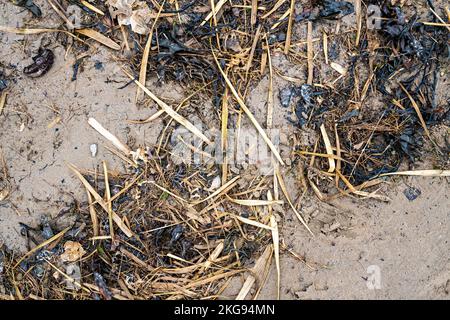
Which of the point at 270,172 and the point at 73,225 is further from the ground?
the point at 270,172

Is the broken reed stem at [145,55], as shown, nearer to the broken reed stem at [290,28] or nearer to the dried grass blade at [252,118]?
the dried grass blade at [252,118]

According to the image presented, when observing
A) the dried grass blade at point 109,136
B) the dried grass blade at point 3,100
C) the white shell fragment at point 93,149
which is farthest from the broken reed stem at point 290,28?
the dried grass blade at point 3,100

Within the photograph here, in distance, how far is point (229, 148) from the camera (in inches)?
83.8

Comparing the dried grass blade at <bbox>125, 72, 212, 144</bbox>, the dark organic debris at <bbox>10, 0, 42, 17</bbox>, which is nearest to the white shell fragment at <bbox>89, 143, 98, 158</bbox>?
the dried grass blade at <bbox>125, 72, 212, 144</bbox>

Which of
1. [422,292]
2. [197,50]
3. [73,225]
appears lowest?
[422,292]

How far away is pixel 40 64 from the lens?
2160 mm

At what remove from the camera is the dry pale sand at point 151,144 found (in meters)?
2.09

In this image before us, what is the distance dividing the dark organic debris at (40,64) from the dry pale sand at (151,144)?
27 mm

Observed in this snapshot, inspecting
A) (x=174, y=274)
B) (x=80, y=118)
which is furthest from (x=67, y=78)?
(x=174, y=274)

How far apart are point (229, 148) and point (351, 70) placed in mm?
601

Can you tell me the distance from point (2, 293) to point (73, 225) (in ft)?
1.35

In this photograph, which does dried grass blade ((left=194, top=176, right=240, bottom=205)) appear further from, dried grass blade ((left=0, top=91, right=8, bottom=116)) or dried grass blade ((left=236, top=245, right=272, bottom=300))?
dried grass blade ((left=0, top=91, right=8, bottom=116))

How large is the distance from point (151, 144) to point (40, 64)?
573mm

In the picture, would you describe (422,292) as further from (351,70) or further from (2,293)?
(2,293)
